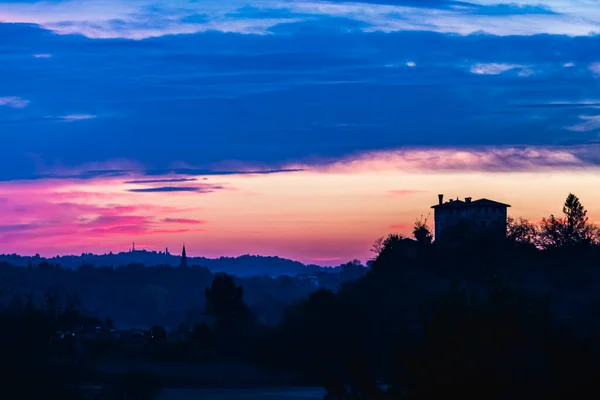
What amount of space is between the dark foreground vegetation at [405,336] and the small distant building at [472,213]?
7.04 feet

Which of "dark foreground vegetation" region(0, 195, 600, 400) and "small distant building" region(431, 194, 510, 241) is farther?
"small distant building" region(431, 194, 510, 241)

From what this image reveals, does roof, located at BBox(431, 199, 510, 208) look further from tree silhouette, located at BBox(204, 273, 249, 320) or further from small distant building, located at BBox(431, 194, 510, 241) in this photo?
tree silhouette, located at BBox(204, 273, 249, 320)

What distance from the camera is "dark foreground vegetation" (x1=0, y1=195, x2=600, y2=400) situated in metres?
35.5

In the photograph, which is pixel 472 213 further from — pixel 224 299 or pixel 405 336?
pixel 405 336

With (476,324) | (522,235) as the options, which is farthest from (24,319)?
(522,235)

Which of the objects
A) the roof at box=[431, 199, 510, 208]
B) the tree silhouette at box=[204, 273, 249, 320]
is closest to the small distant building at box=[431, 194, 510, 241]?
the roof at box=[431, 199, 510, 208]

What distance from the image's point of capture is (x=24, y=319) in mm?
64812

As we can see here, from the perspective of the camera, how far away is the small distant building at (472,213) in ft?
398

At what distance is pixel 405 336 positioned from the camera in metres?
54.7

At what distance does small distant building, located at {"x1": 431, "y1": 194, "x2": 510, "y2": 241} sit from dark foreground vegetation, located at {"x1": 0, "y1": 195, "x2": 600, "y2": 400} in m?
2.14

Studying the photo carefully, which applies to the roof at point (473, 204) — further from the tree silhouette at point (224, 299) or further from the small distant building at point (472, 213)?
the tree silhouette at point (224, 299)

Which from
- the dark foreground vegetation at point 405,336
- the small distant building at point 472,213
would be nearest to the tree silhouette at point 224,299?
the dark foreground vegetation at point 405,336

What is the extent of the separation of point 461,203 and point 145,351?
1382 inches

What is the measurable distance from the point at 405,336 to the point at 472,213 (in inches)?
2676
